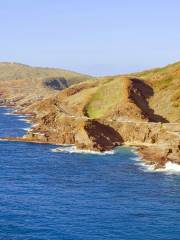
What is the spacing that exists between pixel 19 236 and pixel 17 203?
18.2 metres

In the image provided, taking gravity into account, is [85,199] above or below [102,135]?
below

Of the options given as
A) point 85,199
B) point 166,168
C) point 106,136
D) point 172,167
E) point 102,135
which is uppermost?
point 102,135

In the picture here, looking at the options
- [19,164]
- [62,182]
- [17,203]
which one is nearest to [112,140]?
[19,164]

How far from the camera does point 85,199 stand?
10662 centimetres

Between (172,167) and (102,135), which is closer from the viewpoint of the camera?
(172,167)

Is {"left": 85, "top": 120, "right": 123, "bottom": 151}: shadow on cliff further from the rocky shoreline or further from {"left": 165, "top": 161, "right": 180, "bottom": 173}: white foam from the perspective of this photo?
{"left": 165, "top": 161, "right": 180, "bottom": 173}: white foam

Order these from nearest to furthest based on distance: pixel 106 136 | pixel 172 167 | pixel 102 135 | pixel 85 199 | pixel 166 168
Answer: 1. pixel 85 199
2. pixel 166 168
3. pixel 172 167
4. pixel 102 135
5. pixel 106 136

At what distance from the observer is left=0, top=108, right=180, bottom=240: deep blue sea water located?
87938 millimetres

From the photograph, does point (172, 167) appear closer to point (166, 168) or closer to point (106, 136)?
point (166, 168)

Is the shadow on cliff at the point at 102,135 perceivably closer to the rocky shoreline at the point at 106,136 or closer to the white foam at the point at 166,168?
the rocky shoreline at the point at 106,136

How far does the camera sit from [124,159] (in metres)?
Result: 151

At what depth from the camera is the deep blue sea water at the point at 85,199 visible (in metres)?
87.9

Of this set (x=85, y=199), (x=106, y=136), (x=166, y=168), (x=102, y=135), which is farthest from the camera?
(x=106, y=136)

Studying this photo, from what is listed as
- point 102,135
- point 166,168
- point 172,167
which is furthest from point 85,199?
point 102,135
